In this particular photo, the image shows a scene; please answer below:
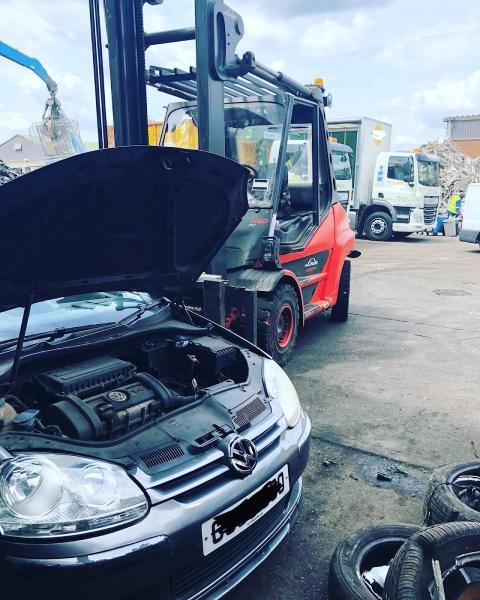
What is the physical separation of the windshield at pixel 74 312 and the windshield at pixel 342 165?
12.2 m

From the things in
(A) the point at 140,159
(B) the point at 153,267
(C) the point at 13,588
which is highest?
(A) the point at 140,159

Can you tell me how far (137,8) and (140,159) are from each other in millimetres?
2476

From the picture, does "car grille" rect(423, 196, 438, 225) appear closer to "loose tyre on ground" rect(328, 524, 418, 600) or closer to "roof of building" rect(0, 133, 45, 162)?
"loose tyre on ground" rect(328, 524, 418, 600)

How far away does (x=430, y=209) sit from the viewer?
16.0m

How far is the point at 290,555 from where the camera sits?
256 centimetres

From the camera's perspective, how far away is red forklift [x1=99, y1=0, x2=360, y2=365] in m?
4.06

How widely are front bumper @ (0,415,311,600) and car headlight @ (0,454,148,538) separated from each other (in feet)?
0.15

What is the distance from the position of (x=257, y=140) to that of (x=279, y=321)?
6.00 ft

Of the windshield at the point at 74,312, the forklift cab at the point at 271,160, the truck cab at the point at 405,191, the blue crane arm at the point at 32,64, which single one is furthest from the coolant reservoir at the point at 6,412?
the truck cab at the point at 405,191

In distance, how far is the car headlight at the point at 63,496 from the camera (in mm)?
1637

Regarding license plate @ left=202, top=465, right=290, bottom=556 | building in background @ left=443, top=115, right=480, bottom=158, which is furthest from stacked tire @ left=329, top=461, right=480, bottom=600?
building in background @ left=443, top=115, right=480, bottom=158

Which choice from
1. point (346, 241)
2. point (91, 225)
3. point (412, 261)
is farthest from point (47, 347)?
point (412, 261)

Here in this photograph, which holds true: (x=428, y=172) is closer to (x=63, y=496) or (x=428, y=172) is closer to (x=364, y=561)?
(x=364, y=561)

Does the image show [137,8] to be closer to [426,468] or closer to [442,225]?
[426,468]
